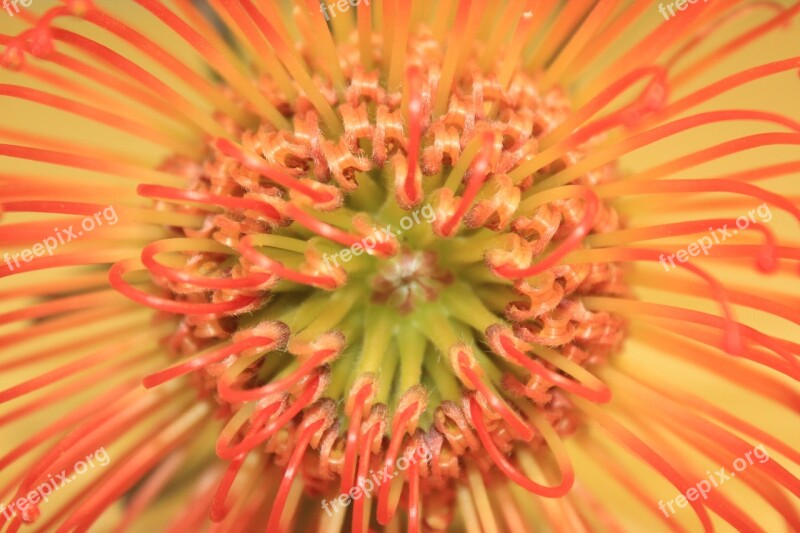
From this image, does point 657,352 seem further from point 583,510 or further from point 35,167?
point 35,167

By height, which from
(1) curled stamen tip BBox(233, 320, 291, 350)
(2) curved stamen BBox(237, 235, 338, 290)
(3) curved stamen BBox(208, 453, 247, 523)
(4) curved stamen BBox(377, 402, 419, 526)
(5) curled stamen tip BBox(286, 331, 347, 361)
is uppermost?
(2) curved stamen BBox(237, 235, 338, 290)

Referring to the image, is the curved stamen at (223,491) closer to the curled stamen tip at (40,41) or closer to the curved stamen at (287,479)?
the curved stamen at (287,479)

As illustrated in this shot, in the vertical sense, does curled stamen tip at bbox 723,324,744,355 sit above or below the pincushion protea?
below

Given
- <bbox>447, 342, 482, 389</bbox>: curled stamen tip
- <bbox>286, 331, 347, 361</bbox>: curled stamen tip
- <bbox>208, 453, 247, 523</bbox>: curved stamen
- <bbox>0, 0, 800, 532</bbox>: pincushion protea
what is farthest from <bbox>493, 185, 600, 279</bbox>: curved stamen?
<bbox>208, 453, 247, 523</bbox>: curved stamen

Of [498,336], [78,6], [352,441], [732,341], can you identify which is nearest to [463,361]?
[498,336]

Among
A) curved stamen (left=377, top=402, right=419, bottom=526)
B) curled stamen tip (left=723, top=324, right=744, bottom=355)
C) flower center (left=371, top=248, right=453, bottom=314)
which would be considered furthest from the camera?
flower center (left=371, top=248, right=453, bottom=314)

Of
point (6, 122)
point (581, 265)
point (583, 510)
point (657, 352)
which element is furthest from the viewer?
point (6, 122)

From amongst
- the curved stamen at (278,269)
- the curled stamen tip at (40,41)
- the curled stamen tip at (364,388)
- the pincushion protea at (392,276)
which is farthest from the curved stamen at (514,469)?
the curled stamen tip at (40,41)

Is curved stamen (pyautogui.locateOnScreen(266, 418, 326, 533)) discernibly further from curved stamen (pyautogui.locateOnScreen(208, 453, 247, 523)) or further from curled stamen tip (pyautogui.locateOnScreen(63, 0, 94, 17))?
curled stamen tip (pyautogui.locateOnScreen(63, 0, 94, 17))

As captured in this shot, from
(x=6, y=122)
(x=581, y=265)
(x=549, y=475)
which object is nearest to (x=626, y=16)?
(x=581, y=265)
